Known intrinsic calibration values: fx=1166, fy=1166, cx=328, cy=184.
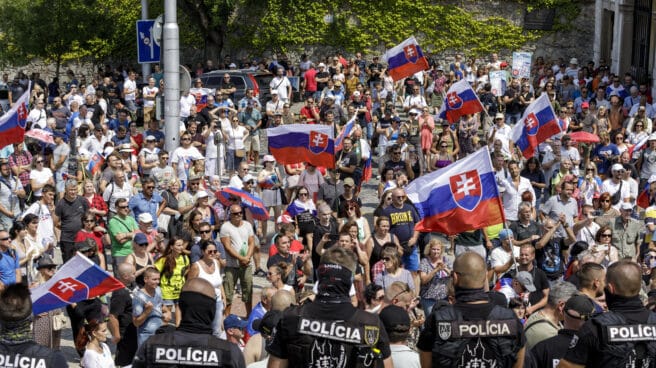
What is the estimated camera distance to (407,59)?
76.7 ft

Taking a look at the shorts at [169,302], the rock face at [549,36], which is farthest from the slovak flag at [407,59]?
the rock face at [549,36]

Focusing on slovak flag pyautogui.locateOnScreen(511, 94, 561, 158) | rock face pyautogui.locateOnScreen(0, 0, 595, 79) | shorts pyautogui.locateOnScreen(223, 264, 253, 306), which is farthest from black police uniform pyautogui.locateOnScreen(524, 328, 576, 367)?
rock face pyautogui.locateOnScreen(0, 0, 595, 79)

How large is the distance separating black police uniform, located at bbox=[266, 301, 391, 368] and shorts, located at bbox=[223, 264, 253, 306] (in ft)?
22.6

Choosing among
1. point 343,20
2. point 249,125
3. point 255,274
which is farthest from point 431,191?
point 343,20

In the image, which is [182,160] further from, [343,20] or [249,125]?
[343,20]

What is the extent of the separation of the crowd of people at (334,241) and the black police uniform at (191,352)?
0.01 m

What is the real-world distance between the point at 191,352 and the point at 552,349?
8.65ft

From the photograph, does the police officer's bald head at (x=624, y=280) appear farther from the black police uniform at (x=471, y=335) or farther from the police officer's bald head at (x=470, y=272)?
the police officer's bald head at (x=470, y=272)

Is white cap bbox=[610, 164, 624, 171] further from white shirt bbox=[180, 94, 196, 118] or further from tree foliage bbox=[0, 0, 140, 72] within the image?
tree foliage bbox=[0, 0, 140, 72]

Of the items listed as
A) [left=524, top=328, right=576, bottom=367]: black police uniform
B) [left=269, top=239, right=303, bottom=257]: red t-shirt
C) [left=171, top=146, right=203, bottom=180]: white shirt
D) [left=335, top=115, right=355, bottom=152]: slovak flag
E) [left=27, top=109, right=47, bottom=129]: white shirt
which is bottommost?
[left=524, top=328, right=576, bottom=367]: black police uniform

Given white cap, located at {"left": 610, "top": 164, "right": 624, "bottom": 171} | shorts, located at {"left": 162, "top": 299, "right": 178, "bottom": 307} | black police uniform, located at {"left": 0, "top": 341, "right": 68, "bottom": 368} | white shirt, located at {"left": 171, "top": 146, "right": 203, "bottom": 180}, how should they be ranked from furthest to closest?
white shirt, located at {"left": 171, "top": 146, "right": 203, "bottom": 180} < white cap, located at {"left": 610, "top": 164, "right": 624, "bottom": 171} < shorts, located at {"left": 162, "top": 299, "right": 178, "bottom": 307} < black police uniform, located at {"left": 0, "top": 341, "right": 68, "bottom": 368}

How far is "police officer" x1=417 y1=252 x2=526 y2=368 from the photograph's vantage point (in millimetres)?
6562

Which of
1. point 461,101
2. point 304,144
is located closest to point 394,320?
point 304,144

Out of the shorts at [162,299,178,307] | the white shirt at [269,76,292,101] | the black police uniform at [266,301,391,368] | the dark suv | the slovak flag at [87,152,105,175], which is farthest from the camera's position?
the dark suv
